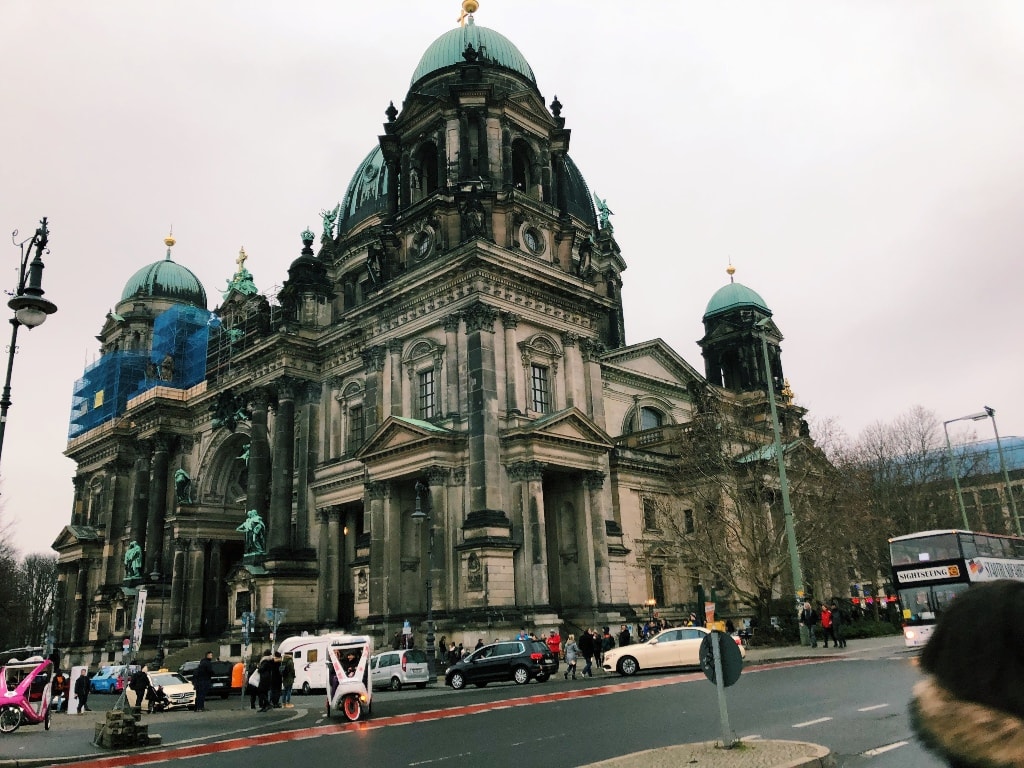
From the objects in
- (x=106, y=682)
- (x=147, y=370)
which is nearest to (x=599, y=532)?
(x=106, y=682)

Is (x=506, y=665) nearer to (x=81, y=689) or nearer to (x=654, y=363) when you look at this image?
(x=81, y=689)

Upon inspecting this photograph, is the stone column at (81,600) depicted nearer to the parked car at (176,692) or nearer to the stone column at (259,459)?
the stone column at (259,459)

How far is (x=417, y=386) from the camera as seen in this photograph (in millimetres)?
41844

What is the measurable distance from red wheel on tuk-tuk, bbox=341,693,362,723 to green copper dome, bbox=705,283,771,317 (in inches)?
2291

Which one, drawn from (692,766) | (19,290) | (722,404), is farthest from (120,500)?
(692,766)

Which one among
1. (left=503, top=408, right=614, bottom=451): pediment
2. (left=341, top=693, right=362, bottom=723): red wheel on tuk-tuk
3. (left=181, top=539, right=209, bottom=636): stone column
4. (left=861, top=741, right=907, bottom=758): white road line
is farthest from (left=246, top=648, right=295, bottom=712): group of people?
(left=181, top=539, right=209, bottom=636): stone column

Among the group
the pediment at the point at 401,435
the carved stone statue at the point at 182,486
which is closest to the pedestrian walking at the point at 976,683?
the pediment at the point at 401,435

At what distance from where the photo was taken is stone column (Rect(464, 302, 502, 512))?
36656 mm

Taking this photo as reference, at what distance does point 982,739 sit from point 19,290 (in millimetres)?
19140

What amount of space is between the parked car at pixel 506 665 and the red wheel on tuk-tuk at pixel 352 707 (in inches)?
334

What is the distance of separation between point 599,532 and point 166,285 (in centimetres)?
5627

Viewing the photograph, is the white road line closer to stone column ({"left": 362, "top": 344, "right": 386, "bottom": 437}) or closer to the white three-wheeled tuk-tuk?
the white three-wheeled tuk-tuk

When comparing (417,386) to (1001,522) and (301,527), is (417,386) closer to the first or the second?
(301,527)

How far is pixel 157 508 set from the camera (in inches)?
2301
